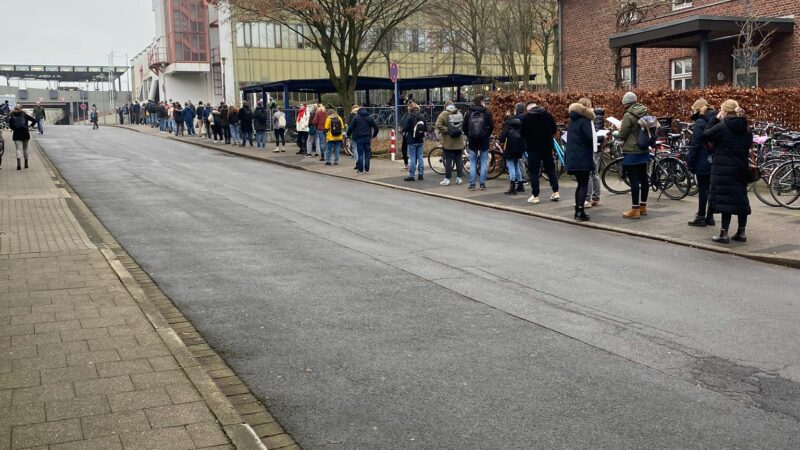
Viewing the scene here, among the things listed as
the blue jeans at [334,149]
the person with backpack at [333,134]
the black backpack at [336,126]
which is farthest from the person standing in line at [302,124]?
the black backpack at [336,126]

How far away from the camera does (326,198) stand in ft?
52.5

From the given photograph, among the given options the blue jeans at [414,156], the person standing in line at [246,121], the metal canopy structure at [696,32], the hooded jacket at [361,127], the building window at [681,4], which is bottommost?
the blue jeans at [414,156]

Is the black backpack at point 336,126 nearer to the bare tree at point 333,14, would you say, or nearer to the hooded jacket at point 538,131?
the bare tree at point 333,14

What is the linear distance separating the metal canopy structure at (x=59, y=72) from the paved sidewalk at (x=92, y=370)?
9887 cm

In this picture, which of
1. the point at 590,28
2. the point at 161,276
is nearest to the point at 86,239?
the point at 161,276

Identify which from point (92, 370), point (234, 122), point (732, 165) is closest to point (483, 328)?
→ point (92, 370)

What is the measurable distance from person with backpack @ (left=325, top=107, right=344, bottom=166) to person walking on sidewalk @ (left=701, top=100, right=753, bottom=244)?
555 inches

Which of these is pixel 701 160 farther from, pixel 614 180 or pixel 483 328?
pixel 483 328

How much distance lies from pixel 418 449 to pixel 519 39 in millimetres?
40784

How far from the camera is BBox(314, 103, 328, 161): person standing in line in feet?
82.9

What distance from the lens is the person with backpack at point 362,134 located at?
69.4ft

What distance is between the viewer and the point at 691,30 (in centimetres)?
2236

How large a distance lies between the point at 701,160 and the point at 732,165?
1789 millimetres

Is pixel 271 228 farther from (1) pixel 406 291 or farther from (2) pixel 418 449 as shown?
(2) pixel 418 449
